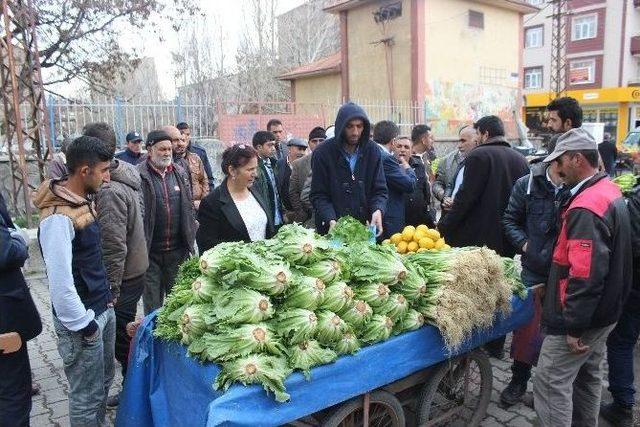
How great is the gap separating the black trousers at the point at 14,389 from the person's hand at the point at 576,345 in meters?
3.15

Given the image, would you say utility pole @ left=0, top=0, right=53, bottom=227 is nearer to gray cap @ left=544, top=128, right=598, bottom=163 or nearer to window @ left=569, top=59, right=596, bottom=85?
gray cap @ left=544, top=128, right=598, bottom=163

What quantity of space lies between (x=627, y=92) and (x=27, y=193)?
36.8 m

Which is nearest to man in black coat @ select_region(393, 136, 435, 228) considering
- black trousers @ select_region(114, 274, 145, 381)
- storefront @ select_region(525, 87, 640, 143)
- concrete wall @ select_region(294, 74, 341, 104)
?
black trousers @ select_region(114, 274, 145, 381)

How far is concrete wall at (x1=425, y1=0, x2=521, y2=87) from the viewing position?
63.9ft

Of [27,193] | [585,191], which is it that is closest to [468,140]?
[585,191]

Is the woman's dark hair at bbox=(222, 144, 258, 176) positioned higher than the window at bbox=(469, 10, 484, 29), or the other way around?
the window at bbox=(469, 10, 484, 29)

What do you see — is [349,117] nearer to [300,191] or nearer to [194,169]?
[300,191]

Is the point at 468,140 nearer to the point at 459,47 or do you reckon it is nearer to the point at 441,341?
the point at 441,341

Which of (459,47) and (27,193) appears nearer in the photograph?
(27,193)

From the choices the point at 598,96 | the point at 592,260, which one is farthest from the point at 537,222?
the point at 598,96

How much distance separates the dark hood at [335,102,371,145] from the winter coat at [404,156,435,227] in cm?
158

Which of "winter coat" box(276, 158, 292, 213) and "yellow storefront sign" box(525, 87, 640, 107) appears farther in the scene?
"yellow storefront sign" box(525, 87, 640, 107)

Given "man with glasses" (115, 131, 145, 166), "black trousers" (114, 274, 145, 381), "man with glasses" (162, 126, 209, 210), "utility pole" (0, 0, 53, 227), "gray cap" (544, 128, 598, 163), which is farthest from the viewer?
"utility pole" (0, 0, 53, 227)

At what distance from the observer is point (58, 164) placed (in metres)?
5.37
